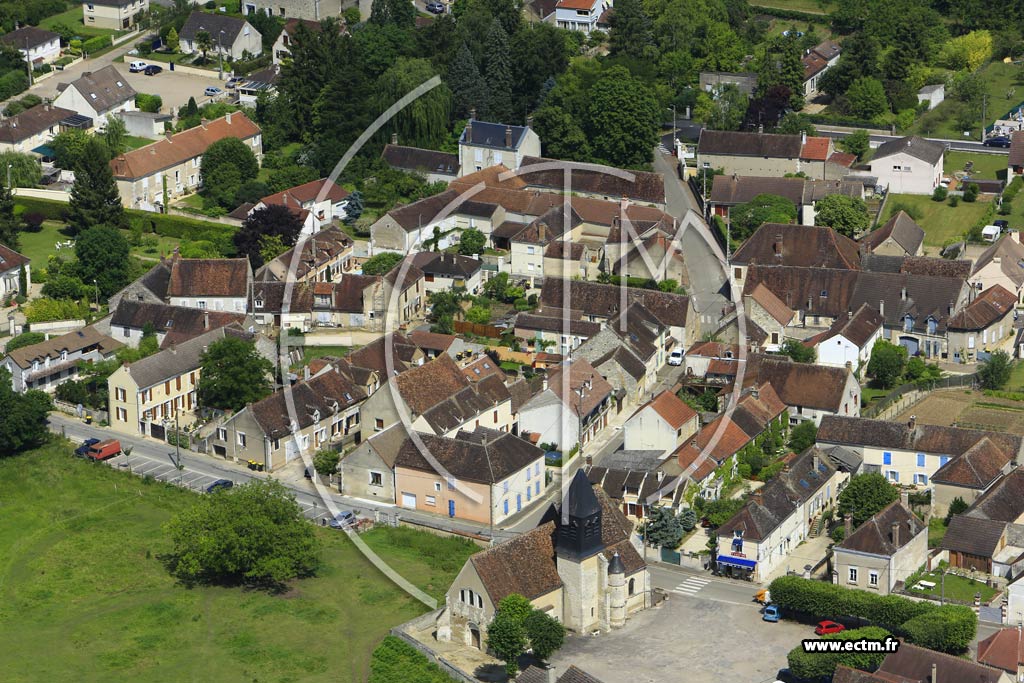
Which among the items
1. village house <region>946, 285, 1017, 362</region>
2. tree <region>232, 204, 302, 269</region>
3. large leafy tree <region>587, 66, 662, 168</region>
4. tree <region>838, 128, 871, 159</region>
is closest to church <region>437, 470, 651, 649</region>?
village house <region>946, 285, 1017, 362</region>

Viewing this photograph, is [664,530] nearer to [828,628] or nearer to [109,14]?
[828,628]

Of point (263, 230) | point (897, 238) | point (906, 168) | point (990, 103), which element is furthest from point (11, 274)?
point (990, 103)

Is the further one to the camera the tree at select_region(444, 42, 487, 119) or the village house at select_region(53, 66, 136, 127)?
the village house at select_region(53, 66, 136, 127)

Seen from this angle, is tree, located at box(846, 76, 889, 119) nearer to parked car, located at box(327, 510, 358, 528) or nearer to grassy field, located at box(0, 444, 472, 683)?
parked car, located at box(327, 510, 358, 528)

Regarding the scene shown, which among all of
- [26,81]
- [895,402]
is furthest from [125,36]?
[895,402]

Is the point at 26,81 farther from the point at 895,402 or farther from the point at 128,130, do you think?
the point at 895,402

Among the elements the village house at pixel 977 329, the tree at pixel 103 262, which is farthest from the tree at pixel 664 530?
the tree at pixel 103 262

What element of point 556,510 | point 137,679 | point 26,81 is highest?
point 26,81
